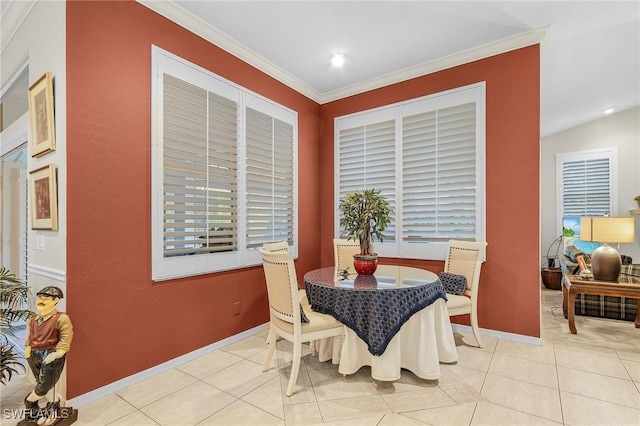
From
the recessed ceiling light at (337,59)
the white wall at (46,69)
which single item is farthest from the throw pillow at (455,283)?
the white wall at (46,69)

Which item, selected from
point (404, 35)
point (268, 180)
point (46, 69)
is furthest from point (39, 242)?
point (404, 35)

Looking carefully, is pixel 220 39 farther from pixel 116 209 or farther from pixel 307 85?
pixel 116 209

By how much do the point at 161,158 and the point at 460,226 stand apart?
122 inches

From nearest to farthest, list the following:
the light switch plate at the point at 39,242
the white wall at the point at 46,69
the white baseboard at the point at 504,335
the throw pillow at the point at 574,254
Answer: the white wall at the point at 46,69
the light switch plate at the point at 39,242
the white baseboard at the point at 504,335
the throw pillow at the point at 574,254

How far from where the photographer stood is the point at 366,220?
276 cm

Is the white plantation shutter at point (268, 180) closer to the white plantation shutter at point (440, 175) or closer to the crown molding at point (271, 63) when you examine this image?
the crown molding at point (271, 63)

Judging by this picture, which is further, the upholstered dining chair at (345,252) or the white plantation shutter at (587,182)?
the white plantation shutter at (587,182)

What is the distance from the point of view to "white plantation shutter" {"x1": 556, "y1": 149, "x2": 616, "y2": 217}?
19.1ft

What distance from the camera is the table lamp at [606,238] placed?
10.9ft

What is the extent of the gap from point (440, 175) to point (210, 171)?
8.31ft

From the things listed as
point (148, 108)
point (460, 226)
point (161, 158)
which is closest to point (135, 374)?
point (161, 158)

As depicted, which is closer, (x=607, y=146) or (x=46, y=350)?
(x=46, y=350)

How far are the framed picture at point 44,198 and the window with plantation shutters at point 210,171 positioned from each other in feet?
2.04

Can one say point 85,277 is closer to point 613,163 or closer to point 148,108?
point 148,108
